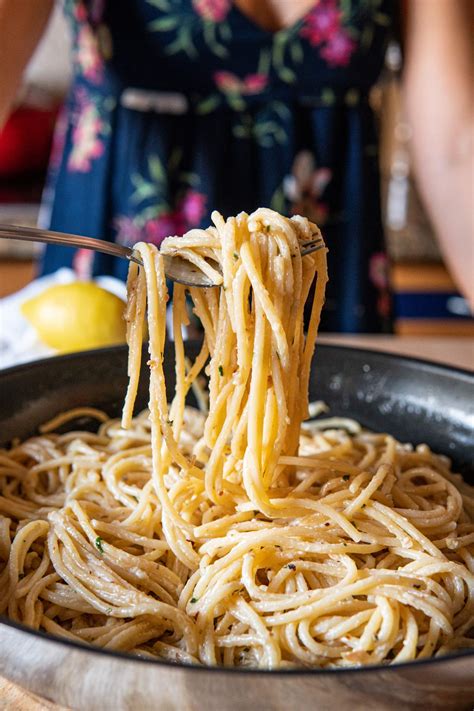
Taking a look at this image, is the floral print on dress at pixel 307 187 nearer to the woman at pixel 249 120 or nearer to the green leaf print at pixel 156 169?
the woman at pixel 249 120

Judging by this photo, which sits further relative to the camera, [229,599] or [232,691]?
[229,599]

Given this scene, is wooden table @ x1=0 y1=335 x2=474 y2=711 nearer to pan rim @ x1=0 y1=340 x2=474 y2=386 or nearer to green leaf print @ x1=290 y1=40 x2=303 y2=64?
pan rim @ x1=0 y1=340 x2=474 y2=386

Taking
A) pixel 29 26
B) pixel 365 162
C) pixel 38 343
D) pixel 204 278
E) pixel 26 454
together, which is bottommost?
pixel 26 454

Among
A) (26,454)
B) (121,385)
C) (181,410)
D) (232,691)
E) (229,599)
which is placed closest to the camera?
(232,691)

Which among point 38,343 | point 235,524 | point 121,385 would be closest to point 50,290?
point 38,343

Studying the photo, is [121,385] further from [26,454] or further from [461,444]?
[461,444]

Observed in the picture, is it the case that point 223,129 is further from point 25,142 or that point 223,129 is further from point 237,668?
point 25,142

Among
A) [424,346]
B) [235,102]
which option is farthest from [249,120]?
[424,346]

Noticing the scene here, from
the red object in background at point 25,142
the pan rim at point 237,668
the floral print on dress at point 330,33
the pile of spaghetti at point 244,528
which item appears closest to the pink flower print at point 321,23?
the floral print on dress at point 330,33
